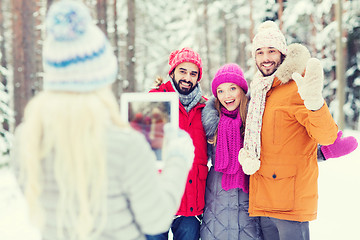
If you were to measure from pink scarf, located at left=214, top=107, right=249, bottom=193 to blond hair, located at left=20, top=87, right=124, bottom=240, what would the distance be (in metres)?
1.77

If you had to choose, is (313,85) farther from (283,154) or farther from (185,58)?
(185,58)

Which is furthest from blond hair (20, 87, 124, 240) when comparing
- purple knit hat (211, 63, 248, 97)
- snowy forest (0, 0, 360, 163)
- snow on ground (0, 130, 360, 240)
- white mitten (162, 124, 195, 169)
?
snowy forest (0, 0, 360, 163)

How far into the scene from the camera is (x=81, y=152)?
5.47 ft

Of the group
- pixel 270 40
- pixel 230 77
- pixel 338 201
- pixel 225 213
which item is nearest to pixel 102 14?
pixel 338 201

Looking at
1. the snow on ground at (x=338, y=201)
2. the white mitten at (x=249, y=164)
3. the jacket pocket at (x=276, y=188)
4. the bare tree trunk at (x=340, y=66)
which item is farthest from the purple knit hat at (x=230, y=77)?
the bare tree trunk at (x=340, y=66)

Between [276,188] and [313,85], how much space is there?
1.00 meters

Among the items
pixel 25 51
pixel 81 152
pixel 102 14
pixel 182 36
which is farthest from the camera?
pixel 182 36

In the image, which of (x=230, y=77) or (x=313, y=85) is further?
(x=230, y=77)

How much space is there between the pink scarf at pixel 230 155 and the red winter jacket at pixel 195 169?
193mm

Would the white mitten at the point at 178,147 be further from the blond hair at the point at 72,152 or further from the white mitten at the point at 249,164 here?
the white mitten at the point at 249,164

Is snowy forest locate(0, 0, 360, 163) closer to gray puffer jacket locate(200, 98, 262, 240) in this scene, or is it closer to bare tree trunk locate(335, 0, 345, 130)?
bare tree trunk locate(335, 0, 345, 130)

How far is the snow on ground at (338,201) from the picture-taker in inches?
221

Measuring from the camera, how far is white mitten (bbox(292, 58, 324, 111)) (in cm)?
264

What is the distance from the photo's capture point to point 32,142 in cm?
168
